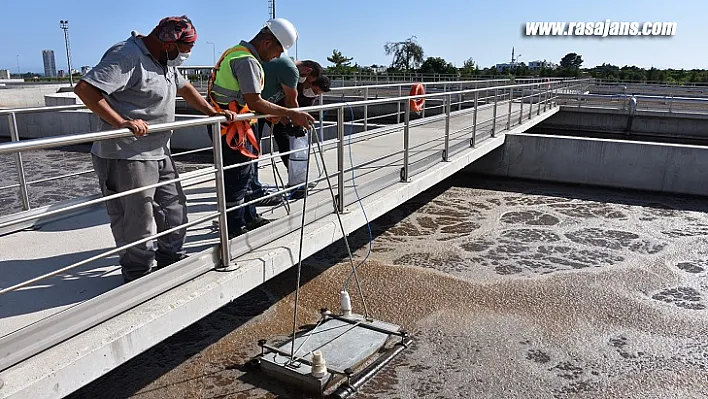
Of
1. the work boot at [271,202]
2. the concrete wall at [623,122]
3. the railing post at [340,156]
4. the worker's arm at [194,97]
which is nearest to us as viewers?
the worker's arm at [194,97]

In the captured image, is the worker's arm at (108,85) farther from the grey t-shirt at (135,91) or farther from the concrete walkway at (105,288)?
the concrete walkway at (105,288)

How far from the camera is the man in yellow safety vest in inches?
149

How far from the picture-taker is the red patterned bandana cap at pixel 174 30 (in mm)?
2986

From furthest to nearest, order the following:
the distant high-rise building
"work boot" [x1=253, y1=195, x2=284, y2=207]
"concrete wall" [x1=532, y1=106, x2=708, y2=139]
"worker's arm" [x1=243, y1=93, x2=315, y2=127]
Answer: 1. the distant high-rise building
2. "concrete wall" [x1=532, y1=106, x2=708, y2=139]
3. "work boot" [x1=253, y1=195, x2=284, y2=207]
4. "worker's arm" [x1=243, y1=93, x2=315, y2=127]

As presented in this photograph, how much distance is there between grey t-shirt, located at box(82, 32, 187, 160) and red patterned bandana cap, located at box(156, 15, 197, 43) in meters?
0.13

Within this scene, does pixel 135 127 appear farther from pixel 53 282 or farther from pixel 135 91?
pixel 53 282

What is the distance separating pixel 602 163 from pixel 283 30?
746 cm

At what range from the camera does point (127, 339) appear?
112 inches

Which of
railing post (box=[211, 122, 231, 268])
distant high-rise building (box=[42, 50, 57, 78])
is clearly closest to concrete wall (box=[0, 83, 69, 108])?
railing post (box=[211, 122, 231, 268])

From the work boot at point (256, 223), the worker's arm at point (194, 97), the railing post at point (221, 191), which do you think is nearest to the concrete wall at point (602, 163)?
the work boot at point (256, 223)

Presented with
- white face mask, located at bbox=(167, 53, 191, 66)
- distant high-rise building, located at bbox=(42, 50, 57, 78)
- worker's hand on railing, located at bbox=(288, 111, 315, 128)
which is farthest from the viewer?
distant high-rise building, located at bbox=(42, 50, 57, 78)

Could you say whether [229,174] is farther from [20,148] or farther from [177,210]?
[20,148]

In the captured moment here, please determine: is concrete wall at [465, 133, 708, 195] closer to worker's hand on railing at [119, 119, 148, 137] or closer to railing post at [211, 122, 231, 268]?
railing post at [211, 122, 231, 268]

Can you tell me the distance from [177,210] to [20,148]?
1.15 metres
